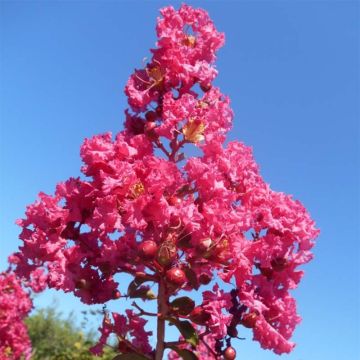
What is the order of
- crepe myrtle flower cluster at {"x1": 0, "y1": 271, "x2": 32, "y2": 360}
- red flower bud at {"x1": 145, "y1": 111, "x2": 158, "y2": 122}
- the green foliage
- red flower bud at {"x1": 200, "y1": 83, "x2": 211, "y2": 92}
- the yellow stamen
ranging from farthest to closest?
the green foliage
crepe myrtle flower cluster at {"x1": 0, "y1": 271, "x2": 32, "y2": 360}
red flower bud at {"x1": 200, "y1": 83, "x2": 211, "y2": 92}
red flower bud at {"x1": 145, "y1": 111, "x2": 158, "y2": 122}
the yellow stamen

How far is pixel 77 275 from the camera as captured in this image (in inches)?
115

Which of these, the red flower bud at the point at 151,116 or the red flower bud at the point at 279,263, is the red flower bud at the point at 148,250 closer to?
the red flower bud at the point at 279,263

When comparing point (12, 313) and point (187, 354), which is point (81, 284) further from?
point (12, 313)

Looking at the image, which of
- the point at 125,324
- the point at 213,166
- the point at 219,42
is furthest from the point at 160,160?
the point at 219,42

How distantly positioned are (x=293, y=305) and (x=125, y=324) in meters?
0.96

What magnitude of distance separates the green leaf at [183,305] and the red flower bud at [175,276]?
219mm

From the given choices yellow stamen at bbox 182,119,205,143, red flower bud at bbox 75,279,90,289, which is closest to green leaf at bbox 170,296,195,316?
red flower bud at bbox 75,279,90,289

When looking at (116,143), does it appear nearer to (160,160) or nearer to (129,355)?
(160,160)

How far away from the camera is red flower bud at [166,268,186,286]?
2.70 metres

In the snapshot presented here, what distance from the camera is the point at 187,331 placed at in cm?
290

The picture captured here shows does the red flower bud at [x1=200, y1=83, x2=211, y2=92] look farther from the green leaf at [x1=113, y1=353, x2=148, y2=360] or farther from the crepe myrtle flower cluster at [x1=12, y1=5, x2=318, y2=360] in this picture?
the green leaf at [x1=113, y1=353, x2=148, y2=360]

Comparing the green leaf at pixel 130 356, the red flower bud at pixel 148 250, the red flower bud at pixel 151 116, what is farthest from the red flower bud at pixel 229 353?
the red flower bud at pixel 151 116

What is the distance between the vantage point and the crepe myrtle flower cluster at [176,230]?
9.07 feet

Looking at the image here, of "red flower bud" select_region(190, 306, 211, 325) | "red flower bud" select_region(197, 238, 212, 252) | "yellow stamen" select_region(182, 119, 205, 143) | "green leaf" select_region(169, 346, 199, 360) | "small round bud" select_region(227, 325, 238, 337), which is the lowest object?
"green leaf" select_region(169, 346, 199, 360)
